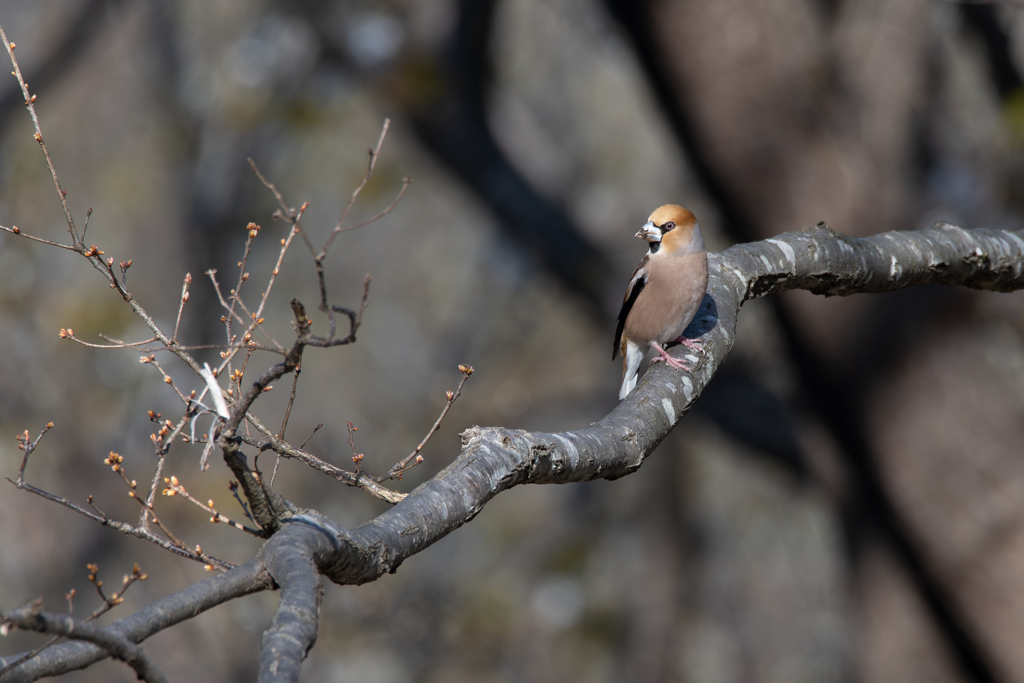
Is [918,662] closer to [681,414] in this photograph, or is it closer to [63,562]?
[681,414]

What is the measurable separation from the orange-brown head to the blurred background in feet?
5.57

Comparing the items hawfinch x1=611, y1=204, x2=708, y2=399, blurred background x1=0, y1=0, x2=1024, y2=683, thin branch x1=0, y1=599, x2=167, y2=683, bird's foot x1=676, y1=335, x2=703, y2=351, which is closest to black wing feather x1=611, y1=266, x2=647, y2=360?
hawfinch x1=611, y1=204, x2=708, y2=399

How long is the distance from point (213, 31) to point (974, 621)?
11488 millimetres

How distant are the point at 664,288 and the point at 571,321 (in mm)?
10749

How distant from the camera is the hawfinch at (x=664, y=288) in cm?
325

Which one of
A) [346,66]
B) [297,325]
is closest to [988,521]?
[297,325]

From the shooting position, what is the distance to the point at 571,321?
14.1m

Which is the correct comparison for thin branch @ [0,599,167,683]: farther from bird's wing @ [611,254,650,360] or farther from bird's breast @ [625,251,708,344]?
bird's wing @ [611,254,650,360]

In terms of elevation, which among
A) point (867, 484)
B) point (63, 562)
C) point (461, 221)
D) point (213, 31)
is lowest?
point (867, 484)

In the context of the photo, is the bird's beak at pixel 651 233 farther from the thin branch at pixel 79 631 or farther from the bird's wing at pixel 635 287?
the thin branch at pixel 79 631

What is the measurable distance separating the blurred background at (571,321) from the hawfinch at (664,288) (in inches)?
68.2

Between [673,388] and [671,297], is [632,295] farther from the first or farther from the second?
[673,388]

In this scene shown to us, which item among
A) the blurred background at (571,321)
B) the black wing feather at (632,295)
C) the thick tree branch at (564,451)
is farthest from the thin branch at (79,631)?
the blurred background at (571,321)

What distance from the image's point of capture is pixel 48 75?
28.5ft
